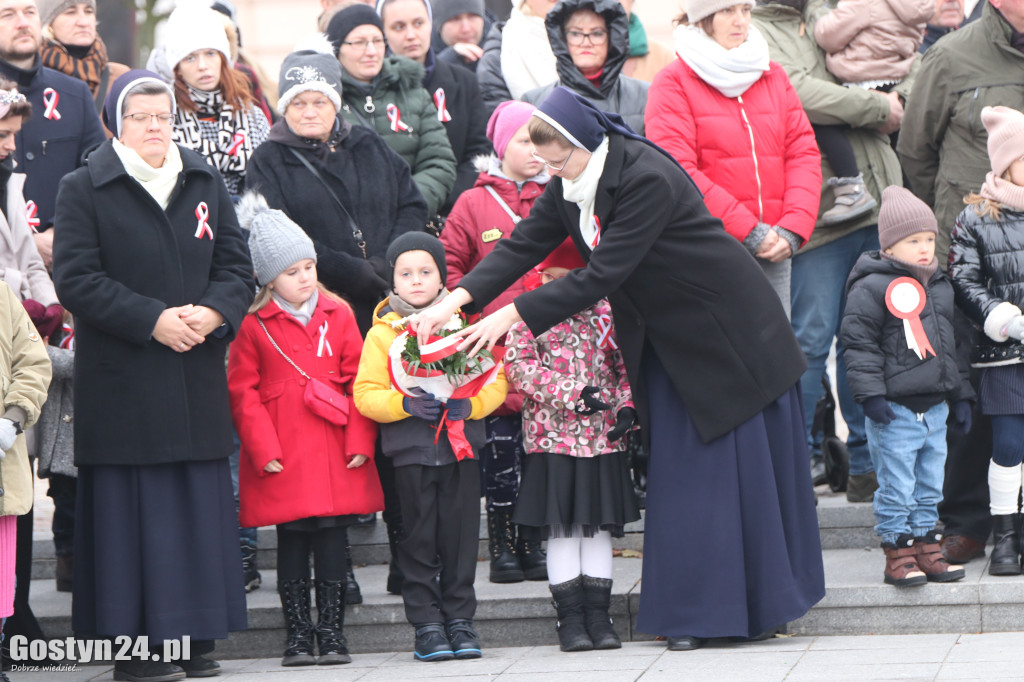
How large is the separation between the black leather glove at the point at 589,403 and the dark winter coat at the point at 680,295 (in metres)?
0.17

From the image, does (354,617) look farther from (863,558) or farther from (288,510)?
(863,558)

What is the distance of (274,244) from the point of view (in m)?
6.11

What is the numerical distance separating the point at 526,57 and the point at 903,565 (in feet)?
11.0

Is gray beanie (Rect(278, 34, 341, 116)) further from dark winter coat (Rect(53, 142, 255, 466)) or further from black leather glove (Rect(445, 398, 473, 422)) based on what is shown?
black leather glove (Rect(445, 398, 473, 422))

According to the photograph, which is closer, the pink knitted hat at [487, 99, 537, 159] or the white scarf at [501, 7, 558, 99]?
the pink knitted hat at [487, 99, 537, 159]

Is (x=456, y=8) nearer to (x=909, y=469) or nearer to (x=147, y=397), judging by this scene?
(x=147, y=397)

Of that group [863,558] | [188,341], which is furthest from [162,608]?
[863,558]

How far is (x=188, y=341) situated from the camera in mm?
5730

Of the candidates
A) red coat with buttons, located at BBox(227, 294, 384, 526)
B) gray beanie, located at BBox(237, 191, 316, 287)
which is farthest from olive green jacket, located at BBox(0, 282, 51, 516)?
gray beanie, located at BBox(237, 191, 316, 287)

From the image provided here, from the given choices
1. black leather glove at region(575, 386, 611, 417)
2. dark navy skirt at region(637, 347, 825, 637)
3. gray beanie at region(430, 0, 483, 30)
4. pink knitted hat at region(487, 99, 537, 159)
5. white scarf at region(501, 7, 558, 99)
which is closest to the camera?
dark navy skirt at region(637, 347, 825, 637)

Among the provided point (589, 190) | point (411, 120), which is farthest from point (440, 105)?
point (589, 190)

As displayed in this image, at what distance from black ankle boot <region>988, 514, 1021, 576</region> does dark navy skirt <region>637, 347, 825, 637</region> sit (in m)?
0.86

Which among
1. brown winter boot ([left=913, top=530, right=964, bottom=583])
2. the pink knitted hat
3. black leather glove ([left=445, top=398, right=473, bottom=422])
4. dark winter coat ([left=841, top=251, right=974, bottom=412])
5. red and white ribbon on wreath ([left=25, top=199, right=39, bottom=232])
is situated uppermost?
the pink knitted hat

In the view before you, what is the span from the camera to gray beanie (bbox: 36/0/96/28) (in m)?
7.51
